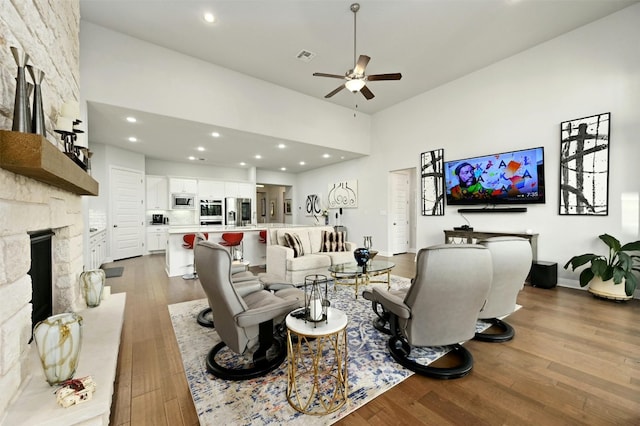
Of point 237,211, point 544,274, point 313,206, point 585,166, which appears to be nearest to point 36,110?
point 544,274

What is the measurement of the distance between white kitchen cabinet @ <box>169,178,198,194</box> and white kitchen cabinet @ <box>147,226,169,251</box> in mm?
1225

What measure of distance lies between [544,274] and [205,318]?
203 inches

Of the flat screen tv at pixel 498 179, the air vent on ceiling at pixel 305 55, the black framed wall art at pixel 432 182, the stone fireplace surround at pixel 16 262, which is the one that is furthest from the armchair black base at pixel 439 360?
the air vent on ceiling at pixel 305 55

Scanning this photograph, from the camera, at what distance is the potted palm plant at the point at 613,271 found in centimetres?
341

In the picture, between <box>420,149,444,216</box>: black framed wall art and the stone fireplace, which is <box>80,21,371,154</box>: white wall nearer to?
the stone fireplace

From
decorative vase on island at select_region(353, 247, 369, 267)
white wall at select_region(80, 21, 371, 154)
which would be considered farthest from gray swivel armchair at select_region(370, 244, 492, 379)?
white wall at select_region(80, 21, 371, 154)

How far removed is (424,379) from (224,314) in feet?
5.27

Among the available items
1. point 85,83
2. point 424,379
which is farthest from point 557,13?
point 85,83

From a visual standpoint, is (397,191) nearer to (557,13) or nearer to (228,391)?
(557,13)

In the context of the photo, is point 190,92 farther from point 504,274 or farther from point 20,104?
point 504,274

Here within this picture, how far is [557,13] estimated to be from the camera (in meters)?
3.84

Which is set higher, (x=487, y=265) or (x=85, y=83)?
(x=85, y=83)

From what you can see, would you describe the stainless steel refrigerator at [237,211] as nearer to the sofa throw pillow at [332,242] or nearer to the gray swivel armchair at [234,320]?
the sofa throw pillow at [332,242]

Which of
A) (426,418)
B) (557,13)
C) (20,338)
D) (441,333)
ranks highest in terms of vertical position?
(557,13)
